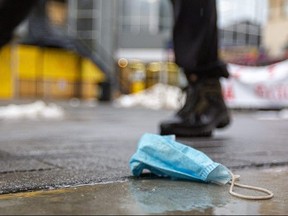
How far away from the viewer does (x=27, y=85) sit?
25.8 meters

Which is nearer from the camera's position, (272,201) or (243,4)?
(272,201)

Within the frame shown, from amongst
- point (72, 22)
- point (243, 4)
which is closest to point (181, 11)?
point (72, 22)

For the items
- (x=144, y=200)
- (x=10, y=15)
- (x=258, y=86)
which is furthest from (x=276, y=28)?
(x=144, y=200)

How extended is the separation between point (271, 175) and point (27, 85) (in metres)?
24.9

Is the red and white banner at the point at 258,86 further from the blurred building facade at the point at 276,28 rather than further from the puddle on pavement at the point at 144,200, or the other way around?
the blurred building facade at the point at 276,28

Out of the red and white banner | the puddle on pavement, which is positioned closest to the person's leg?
the puddle on pavement

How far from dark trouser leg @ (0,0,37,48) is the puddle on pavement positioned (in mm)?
1515

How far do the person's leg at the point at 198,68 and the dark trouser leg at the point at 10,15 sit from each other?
0.87m

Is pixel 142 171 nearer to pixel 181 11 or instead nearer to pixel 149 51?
pixel 181 11

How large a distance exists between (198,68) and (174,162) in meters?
1.37

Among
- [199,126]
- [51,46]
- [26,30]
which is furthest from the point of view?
[51,46]

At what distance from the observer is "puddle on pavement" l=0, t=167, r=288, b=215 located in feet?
4.05

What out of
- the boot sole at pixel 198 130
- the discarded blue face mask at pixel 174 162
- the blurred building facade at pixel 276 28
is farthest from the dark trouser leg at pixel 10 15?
the blurred building facade at pixel 276 28

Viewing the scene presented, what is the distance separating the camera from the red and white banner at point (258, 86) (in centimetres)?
1103
